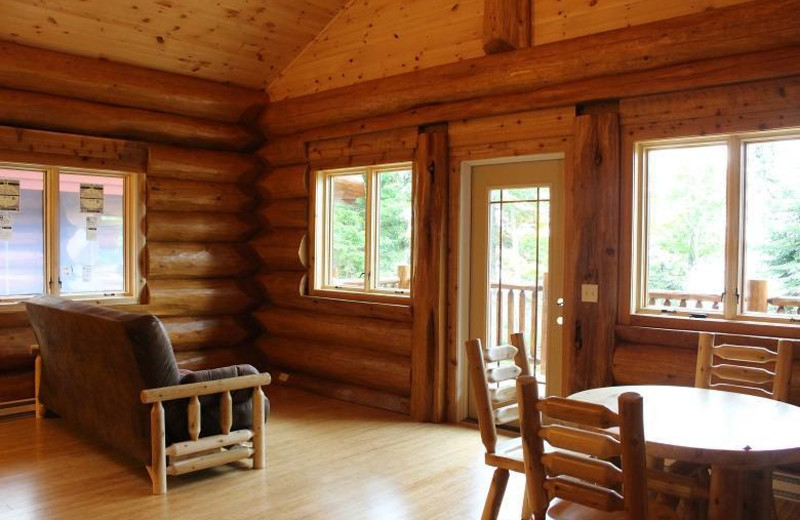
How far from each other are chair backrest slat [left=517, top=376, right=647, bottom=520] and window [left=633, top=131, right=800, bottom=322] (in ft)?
8.62

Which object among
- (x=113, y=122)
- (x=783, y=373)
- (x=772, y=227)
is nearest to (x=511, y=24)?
(x=772, y=227)

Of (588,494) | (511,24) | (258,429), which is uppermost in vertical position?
(511,24)

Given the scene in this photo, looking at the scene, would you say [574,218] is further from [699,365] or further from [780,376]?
[780,376]

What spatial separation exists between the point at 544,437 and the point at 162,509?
2605 mm

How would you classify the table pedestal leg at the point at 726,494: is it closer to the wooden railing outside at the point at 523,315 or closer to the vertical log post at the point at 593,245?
the vertical log post at the point at 593,245

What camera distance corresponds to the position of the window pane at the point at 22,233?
625 cm

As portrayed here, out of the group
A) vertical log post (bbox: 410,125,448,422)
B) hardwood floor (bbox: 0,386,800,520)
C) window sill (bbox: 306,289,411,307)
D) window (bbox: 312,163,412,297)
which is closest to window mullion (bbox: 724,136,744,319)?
hardwood floor (bbox: 0,386,800,520)

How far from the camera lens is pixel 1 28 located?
19.1 feet

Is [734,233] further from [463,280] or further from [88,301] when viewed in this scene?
[88,301]

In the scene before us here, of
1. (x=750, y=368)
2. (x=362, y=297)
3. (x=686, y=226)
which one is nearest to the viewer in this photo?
(x=750, y=368)

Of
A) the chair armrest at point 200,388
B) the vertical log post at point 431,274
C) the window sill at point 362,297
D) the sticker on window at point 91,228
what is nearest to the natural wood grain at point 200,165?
the sticker on window at point 91,228

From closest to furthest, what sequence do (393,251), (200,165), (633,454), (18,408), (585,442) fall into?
(633,454)
(585,442)
(18,408)
(393,251)
(200,165)

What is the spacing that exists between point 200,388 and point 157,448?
0.43 m

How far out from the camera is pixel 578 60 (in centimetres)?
480
